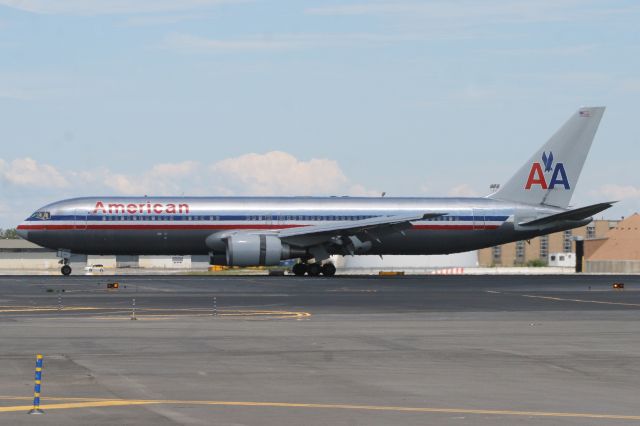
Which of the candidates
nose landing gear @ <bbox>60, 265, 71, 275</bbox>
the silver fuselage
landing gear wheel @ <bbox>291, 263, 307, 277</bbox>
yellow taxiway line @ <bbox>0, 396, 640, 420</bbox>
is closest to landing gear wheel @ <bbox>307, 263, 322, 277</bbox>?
landing gear wheel @ <bbox>291, 263, 307, 277</bbox>

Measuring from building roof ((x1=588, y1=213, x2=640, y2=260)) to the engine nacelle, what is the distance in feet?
269

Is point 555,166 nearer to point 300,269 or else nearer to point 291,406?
point 300,269

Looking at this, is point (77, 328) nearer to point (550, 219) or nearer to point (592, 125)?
point (550, 219)

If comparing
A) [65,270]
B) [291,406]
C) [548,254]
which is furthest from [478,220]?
[548,254]

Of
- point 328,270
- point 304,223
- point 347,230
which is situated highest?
point 304,223

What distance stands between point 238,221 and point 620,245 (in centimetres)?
8314

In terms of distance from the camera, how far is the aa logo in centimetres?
7456

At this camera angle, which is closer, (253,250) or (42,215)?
(253,250)

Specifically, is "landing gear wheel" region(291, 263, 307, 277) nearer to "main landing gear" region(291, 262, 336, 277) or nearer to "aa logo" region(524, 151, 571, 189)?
"main landing gear" region(291, 262, 336, 277)

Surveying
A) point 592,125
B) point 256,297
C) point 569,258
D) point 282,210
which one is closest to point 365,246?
point 282,210

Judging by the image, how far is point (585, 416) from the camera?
16.1m

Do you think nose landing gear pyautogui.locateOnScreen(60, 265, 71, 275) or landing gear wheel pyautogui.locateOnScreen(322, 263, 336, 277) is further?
landing gear wheel pyautogui.locateOnScreen(322, 263, 336, 277)

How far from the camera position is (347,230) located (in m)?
67.3

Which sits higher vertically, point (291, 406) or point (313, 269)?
point (313, 269)
